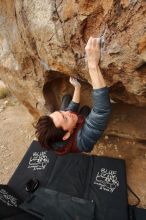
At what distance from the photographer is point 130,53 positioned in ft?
6.50

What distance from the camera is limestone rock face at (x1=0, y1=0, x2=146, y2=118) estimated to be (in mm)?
1928

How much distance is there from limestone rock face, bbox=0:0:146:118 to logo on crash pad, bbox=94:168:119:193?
3.14ft

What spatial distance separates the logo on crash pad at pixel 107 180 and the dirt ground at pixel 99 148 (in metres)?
0.19

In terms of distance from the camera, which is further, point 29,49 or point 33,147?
point 33,147

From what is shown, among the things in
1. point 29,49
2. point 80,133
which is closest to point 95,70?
point 80,133

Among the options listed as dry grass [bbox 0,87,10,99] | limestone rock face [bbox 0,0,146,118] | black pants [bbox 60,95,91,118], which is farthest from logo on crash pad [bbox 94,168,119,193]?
dry grass [bbox 0,87,10,99]

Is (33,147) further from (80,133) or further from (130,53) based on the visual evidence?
(130,53)

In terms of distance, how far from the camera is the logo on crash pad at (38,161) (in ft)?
11.6

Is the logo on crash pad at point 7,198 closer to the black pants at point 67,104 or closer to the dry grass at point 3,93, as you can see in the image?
the black pants at point 67,104

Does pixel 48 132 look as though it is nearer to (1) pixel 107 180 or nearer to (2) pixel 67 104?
(2) pixel 67 104

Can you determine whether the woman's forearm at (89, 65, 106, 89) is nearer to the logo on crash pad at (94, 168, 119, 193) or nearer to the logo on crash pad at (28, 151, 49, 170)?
the logo on crash pad at (94, 168, 119, 193)

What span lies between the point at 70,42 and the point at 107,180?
1.73 metres

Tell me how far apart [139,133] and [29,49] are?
5.71 feet

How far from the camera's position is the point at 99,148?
365cm
